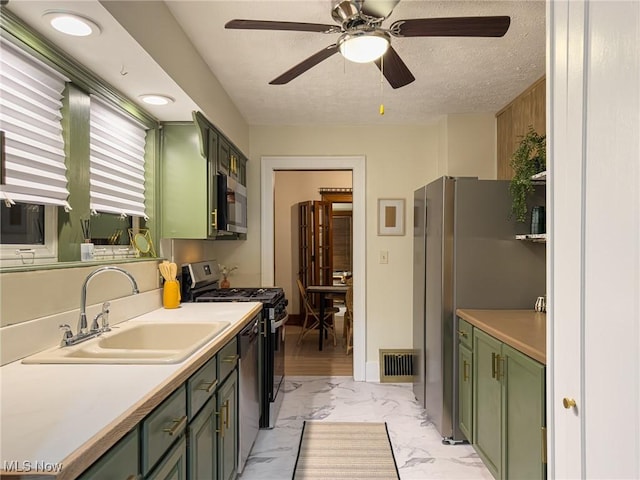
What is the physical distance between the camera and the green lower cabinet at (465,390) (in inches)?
96.0

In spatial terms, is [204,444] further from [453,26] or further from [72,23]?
[453,26]

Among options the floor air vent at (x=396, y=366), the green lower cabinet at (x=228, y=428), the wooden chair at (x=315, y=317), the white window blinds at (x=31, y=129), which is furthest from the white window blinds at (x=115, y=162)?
the wooden chair at (x=315, y=317)

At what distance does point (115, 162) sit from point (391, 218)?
2497mm

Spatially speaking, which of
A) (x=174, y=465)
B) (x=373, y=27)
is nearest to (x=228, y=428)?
(x=174, y=465)

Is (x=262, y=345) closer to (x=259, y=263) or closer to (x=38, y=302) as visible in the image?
(x=259, y=263)

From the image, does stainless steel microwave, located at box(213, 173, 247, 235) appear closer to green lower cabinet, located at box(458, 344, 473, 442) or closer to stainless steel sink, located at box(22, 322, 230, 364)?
stainless steel sink, located at box(22, 322, 230, 364)

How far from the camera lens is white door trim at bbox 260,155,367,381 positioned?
12.9ft

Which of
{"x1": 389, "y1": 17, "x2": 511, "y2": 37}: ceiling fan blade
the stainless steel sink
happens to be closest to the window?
the stainless steel sink

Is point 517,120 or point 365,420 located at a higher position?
point 517,120

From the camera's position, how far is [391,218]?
3.93 meters

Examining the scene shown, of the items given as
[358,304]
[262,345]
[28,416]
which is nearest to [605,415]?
[28,416]

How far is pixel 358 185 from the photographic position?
395 cm

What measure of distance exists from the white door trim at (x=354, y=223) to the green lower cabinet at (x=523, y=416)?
2.01 m

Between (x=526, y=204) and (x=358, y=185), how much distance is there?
1.69 meters
